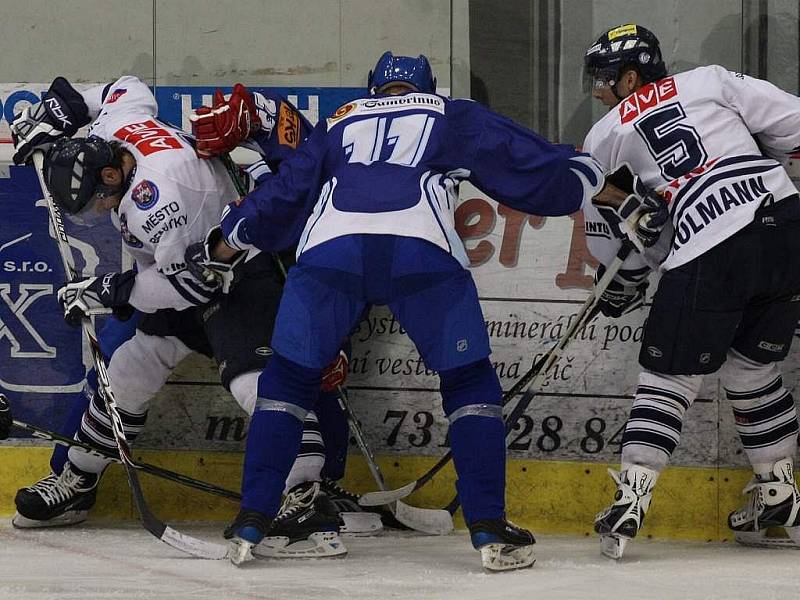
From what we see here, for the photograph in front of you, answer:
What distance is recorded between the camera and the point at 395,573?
3131 millimetres

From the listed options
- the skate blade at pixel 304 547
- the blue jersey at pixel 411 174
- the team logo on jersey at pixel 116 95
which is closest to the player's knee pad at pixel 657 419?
the blue jersey at pixel 411 174

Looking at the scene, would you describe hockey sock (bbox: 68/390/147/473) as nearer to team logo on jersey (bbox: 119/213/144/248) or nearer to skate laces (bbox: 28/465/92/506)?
skate laces (bbox: 28/465/92/506)

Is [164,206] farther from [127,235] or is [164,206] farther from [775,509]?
[775,509]

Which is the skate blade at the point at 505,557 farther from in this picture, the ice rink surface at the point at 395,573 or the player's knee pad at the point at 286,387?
the player's knee pad at the point at 286,387

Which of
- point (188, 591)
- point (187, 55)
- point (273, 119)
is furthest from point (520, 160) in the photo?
point (187, 55)

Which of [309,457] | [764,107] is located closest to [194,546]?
[309,457]

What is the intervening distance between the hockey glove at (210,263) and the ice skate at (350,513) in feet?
2.13

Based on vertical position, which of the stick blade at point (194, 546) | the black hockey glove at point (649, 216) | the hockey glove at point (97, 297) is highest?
the black hockey glove at point (649, 216)

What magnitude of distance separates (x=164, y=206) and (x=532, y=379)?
107 centimetres

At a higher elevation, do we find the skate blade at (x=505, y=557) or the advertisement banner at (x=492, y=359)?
the advertisement banner at (x=492, y=359)

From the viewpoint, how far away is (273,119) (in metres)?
3.78

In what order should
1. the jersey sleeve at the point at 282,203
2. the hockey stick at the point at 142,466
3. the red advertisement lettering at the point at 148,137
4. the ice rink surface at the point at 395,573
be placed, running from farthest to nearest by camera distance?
the hockey stick at the point at 142,466
the red advertisement lettering at the point at 148,137
the jersey sleeve at the point at 282,203
the ice rink surface at the point at 395,573

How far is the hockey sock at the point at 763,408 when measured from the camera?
3.44 meters

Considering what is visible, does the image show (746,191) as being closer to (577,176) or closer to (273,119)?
(577,176)
